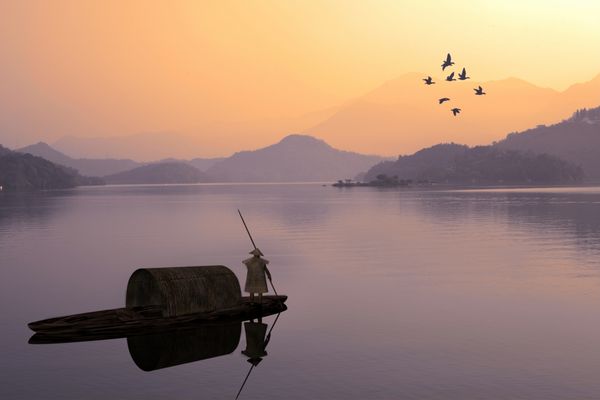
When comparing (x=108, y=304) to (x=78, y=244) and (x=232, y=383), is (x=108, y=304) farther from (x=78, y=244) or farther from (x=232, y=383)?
(x=78, y=244)

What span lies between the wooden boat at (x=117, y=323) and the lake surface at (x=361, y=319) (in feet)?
2.22

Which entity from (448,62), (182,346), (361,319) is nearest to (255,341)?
(182,346)

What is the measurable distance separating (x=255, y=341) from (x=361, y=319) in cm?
741

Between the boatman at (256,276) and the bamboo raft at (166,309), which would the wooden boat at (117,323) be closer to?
the bamboo raft at (166,309)

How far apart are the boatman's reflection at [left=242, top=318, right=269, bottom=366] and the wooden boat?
2.72 ft

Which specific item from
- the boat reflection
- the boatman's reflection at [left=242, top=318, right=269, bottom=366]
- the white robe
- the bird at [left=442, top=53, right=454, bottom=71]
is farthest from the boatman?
the bird at [left=442, top=53, right=454, bottom=71]

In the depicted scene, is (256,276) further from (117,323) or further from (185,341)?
(117,323)

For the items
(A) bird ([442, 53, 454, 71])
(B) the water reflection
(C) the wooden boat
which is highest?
(A) bird ([442, 53, 454, 71])

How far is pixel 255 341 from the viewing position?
106ft

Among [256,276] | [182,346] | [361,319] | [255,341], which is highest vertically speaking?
[256,276]

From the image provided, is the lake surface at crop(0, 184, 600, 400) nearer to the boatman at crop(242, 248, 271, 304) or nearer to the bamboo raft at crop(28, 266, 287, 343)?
the bamboo raft at crop(28, 266, 287, 343)

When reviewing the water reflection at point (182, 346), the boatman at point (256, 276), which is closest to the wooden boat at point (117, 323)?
the water reflection at point (182, 346)

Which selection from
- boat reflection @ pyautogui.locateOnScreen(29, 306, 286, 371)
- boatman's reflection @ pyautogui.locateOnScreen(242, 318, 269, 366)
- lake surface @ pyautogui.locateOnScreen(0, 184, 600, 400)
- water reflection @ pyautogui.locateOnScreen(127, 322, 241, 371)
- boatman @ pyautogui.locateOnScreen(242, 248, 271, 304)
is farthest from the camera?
boatman @ pyautogui.locateOnScreen(242, 248, 271, 304)

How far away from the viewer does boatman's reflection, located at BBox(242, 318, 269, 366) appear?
2968 centimetres
